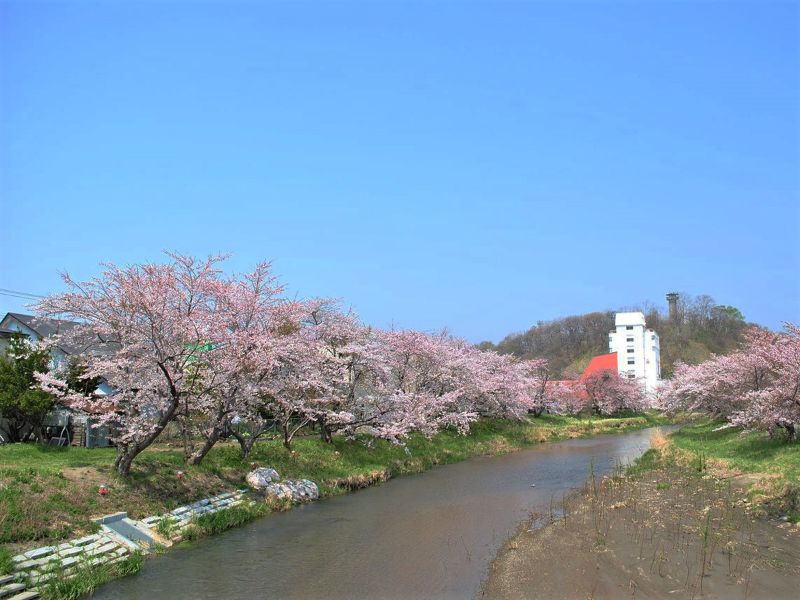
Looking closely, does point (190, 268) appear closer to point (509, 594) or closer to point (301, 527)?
point (301, 527)

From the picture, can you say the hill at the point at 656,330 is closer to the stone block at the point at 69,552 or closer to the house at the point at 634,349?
the house at the point at 634,349

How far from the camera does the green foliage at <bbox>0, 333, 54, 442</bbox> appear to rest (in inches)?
853

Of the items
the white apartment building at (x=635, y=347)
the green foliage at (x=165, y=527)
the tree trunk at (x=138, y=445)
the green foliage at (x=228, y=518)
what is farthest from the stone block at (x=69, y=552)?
the white apartment building at (x=635, y=347)

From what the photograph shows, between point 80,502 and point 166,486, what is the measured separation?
3.14m

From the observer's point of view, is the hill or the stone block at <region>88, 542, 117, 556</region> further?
the hill

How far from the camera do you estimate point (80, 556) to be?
12742 mm

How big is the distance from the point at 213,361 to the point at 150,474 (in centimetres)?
390

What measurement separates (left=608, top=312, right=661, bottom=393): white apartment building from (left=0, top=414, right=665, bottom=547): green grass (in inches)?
2893

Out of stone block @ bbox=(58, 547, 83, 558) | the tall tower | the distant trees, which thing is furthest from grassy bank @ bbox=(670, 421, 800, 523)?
the tall tower

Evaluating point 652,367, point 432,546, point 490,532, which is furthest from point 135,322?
point 652,367

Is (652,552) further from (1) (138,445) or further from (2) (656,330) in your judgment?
(2) (656,330)

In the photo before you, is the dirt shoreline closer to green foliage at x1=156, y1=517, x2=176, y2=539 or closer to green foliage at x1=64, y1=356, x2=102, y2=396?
green foliage at x1=156, y1=517, x2=176, y2=539

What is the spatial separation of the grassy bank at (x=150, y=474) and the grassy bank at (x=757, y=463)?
41.7 ft

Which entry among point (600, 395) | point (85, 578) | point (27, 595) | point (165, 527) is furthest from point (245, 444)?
point (600, 395)
